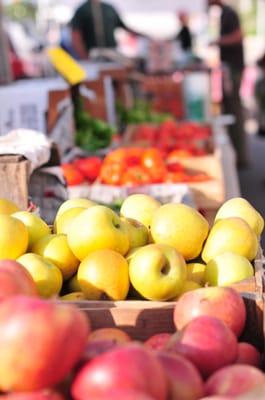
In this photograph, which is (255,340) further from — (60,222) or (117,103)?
(117,103)

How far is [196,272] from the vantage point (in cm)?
188

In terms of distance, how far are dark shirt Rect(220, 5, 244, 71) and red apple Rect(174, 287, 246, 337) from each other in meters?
7.59

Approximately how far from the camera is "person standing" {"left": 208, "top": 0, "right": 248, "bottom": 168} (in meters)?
8.72

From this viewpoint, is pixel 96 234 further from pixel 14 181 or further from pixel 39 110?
pixel 39 110

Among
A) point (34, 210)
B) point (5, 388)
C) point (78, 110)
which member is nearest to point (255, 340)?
point (5, 388)

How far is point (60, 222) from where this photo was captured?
201cm

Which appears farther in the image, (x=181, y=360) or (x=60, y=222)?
(x=60, y=222)

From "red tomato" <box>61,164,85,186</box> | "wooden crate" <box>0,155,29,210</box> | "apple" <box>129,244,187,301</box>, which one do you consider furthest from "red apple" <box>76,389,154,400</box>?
"red tomato" <box>61,164,85,186</box>

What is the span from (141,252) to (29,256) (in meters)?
0.27

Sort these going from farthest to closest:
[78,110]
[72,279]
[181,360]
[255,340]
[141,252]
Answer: [78,110]
[72,279]
[141,252]
[255,340]
[181,360]

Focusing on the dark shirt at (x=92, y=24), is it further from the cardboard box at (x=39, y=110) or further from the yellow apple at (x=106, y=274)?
the yellow apple at (x=106, y=274)

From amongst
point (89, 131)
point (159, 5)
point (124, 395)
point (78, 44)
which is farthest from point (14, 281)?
point (159, 5)

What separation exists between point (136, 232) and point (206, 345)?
0.65 metres

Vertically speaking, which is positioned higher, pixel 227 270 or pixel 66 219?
pixel 66 219
